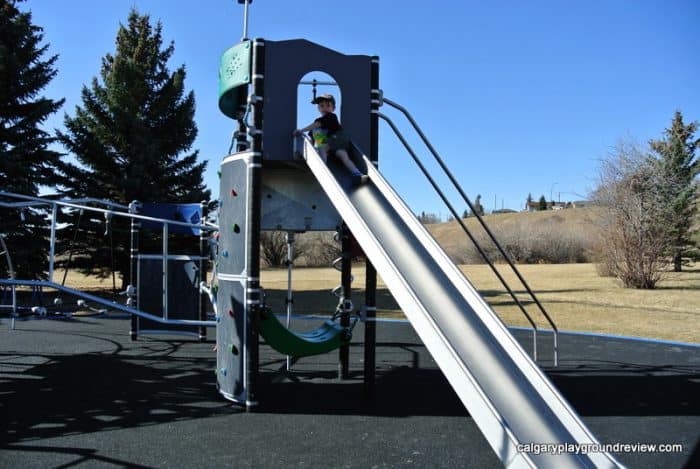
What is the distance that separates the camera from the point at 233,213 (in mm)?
5008

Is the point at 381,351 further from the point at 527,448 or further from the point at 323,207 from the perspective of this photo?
the point at 527,448

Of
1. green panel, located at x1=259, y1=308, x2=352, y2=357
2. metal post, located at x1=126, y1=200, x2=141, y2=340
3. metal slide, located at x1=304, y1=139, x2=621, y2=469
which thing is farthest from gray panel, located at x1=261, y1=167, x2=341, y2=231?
metal post, located at x1=126, y1=200, x2=141, y2=340

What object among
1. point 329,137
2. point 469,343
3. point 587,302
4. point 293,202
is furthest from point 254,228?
point 587,302

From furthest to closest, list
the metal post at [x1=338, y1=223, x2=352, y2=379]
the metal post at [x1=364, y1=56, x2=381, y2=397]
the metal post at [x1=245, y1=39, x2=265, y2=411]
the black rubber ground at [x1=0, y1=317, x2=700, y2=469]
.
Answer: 1. the metal post at [x1=338, y1=223, x2=352, y2=379]
2. the metal post at [x1=364, y1=56, x2=381, y2=397]
3. the metal post at [x1=245, y1=39, x2=265, y2=411]
4. the black rubber ground at [x1=0, y1=317, x2=700, y2=469]

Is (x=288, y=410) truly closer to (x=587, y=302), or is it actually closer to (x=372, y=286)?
(x=372, y=286)

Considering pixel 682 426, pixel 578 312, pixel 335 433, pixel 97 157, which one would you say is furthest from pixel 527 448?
pixel 97 157

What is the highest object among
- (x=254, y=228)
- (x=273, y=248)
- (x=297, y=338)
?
(x=273, y=248)

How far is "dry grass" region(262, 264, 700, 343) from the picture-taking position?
436 inches

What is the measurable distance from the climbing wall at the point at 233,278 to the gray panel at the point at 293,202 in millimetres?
516

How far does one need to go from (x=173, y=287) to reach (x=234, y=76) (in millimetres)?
4266

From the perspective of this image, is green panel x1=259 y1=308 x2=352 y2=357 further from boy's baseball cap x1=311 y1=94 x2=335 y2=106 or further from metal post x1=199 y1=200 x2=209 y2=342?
metal post x1=199 y1=200 x2=209 y2=342

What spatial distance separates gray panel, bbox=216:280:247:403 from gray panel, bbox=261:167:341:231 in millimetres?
842

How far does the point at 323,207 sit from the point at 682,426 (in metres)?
3.71

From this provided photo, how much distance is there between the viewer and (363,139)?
5273 mm
